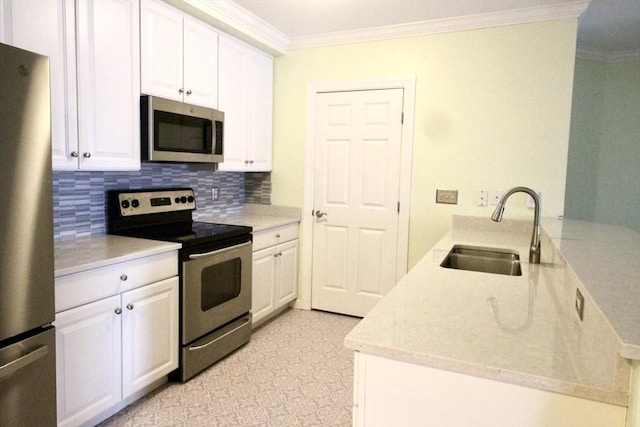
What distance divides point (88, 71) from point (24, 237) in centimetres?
107

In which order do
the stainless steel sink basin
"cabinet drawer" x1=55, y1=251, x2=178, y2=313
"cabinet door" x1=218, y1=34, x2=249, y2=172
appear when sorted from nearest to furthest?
"cabinet drawer" x1=55, y1=251, x2=178, y2=313
the stainless steel sink basin
"cabinet door" x1=218, y1=34, x2=249, y2=172

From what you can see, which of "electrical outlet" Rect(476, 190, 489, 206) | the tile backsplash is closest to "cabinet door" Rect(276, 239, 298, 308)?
the tile backsplash

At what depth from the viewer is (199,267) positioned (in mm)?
2439

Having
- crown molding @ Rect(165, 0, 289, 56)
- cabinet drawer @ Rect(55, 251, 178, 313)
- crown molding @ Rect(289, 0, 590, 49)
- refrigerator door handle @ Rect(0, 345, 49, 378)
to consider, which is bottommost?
refrigerator door handle @ Rect(0, 345, 49, 378)

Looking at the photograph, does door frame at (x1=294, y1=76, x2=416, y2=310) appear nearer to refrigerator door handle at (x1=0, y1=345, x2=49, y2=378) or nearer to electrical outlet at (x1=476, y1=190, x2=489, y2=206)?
electrical outlet at (x1=476, y1=190, x2=489, y2=206)

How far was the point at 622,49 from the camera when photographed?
12.4 feet

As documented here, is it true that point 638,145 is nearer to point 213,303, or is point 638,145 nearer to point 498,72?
point 498,72

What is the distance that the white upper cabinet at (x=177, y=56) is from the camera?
2.42m

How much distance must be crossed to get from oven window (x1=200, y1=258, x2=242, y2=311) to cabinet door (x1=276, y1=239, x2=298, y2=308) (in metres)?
0.65

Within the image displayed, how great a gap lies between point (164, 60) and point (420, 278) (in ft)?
6.55

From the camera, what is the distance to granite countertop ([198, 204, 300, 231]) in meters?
3.25

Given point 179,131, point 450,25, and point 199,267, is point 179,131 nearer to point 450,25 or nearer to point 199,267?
point 199,267

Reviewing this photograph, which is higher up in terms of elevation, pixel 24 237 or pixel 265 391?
pixel 24 237

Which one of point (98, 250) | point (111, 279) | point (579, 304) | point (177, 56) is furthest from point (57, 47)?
point (579, 304)
